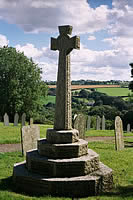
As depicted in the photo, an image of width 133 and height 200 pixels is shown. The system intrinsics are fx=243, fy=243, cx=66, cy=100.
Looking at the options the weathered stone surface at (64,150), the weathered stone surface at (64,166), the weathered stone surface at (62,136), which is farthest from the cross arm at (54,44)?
the weathered stone surface at (64,166)

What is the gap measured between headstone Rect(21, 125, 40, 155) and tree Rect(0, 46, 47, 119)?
1840 centimetres

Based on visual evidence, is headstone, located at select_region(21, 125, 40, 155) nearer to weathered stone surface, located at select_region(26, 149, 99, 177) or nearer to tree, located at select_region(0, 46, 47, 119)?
weathered stone surface, located at select_region(26, 149, 99, 177)

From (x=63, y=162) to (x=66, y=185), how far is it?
1.71ft

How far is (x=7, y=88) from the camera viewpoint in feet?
94.8

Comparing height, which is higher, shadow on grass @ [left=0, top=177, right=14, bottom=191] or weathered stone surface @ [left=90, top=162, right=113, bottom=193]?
weathered stone surface @ [left=90, top=162, right=113, bottom=193]

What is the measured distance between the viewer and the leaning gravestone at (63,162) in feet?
18.1

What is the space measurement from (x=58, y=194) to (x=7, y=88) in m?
24.7

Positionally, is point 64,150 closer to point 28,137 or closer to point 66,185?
point 66,185

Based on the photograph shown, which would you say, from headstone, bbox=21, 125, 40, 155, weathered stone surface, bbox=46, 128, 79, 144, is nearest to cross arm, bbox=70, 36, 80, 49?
weathered stone surface, bbox=46, 128, 79, 144

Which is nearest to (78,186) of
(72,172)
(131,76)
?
(72,172)

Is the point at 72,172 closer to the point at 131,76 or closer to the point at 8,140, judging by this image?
the point at 8,140

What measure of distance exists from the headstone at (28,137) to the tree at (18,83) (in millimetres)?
18404

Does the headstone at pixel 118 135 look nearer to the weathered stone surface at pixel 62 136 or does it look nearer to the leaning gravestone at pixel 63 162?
the leaning gravestone at pixel 63 162

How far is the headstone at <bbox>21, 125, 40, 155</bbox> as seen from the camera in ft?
31.5
